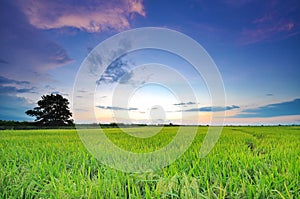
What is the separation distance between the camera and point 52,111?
46.6 meters

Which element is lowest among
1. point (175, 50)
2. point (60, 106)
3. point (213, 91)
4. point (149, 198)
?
point (149, 198)

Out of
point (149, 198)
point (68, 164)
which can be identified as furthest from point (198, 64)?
point (149, 198)

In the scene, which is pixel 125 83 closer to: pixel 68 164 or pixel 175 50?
pixel 175 50

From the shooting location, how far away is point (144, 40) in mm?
6121

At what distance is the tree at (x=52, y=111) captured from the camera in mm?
45125

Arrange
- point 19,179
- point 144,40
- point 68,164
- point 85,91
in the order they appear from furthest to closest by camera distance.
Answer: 1. point 144,40
2. point 85,91
3. point 68,164
4. point 19,179

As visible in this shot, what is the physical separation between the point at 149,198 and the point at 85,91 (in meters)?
3.70

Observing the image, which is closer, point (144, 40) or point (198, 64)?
point (198, 64)

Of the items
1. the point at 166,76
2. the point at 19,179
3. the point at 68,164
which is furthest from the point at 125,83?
the point at 19,179

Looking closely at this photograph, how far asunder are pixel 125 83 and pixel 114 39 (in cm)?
108

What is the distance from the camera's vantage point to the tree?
1777 inches

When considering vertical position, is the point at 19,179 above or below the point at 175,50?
below

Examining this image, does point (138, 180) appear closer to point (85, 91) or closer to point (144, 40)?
point (85, 91)

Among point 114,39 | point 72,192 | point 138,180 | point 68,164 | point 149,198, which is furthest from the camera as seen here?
point 114,39
